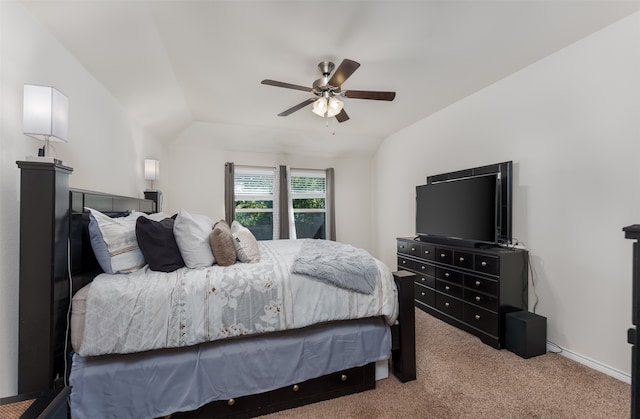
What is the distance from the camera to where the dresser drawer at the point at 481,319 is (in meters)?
2.39

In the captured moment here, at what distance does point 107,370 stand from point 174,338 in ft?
1.19

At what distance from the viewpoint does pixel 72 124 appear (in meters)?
1.89

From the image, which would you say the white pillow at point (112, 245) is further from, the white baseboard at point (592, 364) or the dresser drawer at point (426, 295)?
the white baseboard at point (592, 364)

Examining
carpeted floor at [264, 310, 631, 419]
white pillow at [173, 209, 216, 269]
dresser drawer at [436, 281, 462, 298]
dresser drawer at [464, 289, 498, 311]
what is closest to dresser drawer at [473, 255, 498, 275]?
dresser drawer at [464, 289, 498, 311]

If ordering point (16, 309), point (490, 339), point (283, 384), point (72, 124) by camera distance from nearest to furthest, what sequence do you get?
point (16, 309) < point (283, 384) < point (72, 124) < point (490, 339)

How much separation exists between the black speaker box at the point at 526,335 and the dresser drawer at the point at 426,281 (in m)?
0.85

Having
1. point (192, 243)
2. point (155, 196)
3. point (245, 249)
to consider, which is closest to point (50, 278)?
point (192, 243)

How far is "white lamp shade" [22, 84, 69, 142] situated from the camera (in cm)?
126

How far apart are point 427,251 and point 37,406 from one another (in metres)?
3.20

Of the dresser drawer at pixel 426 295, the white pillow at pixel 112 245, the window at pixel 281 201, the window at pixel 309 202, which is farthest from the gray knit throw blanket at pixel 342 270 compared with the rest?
the window at pixel 309 202

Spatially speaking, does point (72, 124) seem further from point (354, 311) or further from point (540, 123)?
point (540, 123)

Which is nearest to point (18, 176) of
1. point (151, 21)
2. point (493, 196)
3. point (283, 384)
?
point (151, 21)

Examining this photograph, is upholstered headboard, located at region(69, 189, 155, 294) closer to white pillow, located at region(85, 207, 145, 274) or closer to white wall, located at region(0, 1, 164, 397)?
white pillow, located at region(85, 207, 145, 274)

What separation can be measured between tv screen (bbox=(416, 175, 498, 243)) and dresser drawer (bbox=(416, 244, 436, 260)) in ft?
0.76
